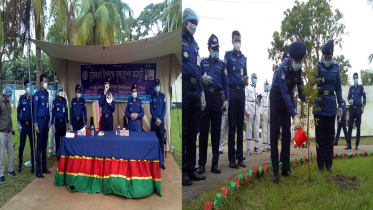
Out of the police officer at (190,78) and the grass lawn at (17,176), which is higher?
the police officer at (190,78)

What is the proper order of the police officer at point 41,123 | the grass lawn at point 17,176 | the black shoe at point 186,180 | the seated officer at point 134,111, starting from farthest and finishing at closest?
the seated officer at point 134,111 → the police officer at point 41,123 → the grass lawn at point 17,176 → the black shoe at point 186,180

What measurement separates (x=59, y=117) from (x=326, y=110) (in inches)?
94.7

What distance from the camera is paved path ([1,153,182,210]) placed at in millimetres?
2268

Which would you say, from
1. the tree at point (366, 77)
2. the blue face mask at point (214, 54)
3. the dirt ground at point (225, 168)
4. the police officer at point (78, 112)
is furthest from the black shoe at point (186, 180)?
the police officer at point (78, 112)

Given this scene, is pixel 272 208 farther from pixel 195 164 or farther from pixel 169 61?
pixel 169 61

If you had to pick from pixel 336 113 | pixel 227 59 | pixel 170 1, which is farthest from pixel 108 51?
pixel 336 113

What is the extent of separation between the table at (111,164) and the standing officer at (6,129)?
562mm

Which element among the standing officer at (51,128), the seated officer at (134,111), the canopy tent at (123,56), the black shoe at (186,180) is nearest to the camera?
the black shoe at (186,180)

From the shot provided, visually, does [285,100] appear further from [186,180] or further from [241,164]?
[186,180]

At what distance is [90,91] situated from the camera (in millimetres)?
2932

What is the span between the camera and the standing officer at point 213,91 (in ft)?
5.19

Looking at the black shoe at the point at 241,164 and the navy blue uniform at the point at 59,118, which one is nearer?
the black shoe at the point at 241,164

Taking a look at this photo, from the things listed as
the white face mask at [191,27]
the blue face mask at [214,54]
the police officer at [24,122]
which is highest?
the white face mask at [191,27]

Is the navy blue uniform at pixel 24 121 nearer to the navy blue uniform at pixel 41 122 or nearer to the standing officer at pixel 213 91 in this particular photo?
the navy blue uniform at pixel 41 122
